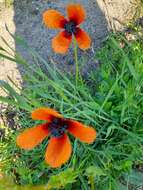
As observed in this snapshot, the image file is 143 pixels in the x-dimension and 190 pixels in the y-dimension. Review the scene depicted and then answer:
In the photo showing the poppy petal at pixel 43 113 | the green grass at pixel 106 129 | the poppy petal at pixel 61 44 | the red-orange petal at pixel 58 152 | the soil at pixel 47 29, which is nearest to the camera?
the poppy petal at pixel 43 113

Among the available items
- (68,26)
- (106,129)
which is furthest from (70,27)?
(106,129)

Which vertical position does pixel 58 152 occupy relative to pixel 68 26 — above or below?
below

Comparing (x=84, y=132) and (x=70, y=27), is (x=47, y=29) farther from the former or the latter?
(x=84, y=132)

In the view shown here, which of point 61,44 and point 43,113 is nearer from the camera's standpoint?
point 43,113

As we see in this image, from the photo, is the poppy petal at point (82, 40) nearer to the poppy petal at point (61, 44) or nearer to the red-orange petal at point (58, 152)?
the poppy petal at point (61, 44)

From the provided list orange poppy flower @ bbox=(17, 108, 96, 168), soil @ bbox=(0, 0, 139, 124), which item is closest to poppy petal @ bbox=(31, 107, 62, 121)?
orange poppy flower @ bbox=(17, 108, 96, 168)

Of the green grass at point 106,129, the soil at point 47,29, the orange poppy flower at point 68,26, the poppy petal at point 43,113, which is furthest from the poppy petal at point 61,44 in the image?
the soil at point 47,29

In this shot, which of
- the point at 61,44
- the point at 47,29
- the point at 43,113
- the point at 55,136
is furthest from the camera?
the point at 47,29
